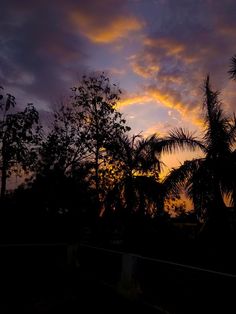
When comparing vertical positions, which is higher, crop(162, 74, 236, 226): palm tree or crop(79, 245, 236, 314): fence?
crop(162, 74, 236, 226): palm tree

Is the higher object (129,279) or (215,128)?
(215,128)

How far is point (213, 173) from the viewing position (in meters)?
11.9

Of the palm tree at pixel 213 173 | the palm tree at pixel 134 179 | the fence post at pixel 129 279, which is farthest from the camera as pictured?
the palm tree at pixel 134 179

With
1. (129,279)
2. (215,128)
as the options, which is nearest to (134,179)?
(215,128)

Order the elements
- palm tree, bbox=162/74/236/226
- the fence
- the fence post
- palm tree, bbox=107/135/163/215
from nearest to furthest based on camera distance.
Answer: the fence
the fence post
palm tree, bbox=162/74/236/226
palm tree, bbox=107/135/163/215

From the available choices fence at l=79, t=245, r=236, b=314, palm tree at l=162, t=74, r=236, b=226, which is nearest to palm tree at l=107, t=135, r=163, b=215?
palm tree at l=162, t=74, r=236, b=226

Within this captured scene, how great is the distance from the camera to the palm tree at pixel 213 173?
38.7 ft

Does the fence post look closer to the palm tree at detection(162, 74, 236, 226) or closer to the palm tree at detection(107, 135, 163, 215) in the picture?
the palm tree at detection(162, 74, 236, 226)

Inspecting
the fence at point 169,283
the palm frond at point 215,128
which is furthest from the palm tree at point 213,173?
the fence at point 169,283

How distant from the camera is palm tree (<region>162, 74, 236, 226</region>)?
11797 millimetres

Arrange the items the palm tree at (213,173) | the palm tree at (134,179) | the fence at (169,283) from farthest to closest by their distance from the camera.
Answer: the palm tree at (134,179), the palm tree at (213,173), the fence at (169,283)

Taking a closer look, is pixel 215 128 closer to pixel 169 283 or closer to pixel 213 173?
pixel 213 173

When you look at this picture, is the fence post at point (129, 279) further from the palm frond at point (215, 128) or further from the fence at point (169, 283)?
the palm frond at point (215, 128)

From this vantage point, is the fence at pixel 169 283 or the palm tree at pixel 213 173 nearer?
the fence at pixel 169 283
